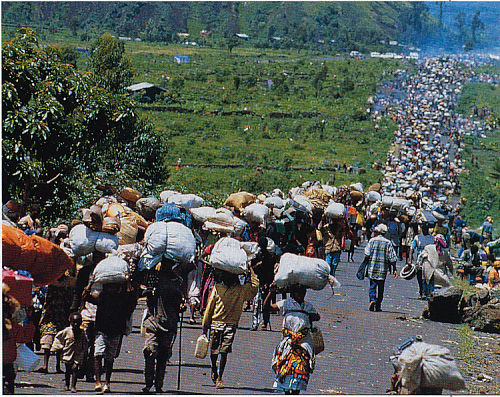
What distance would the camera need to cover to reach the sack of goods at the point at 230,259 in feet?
26.8

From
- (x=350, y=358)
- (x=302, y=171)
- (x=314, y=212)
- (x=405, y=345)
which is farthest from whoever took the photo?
(x=302, y=171)

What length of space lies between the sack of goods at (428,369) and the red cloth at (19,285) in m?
2.44

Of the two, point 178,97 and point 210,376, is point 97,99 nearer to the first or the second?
point 210,376

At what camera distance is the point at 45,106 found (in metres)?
12.3

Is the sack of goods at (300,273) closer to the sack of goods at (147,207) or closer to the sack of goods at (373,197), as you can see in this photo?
the sack of goods at (147,207)

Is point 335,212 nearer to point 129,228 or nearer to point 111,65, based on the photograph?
point 129,228

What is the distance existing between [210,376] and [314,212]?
220 inches

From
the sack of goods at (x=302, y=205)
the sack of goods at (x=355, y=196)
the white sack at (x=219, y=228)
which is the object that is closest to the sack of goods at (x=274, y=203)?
the sack of goods at (x=302, y=205)

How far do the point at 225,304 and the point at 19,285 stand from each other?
8.85 feet

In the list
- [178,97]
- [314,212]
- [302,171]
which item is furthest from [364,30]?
[314,212]

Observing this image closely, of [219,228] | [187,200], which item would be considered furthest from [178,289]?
[187,200]

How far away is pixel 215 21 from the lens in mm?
155125

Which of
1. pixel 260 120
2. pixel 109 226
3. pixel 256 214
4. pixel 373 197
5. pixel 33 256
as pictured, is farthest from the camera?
pixel 260 120

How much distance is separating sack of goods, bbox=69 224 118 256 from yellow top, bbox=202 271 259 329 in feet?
3.69
